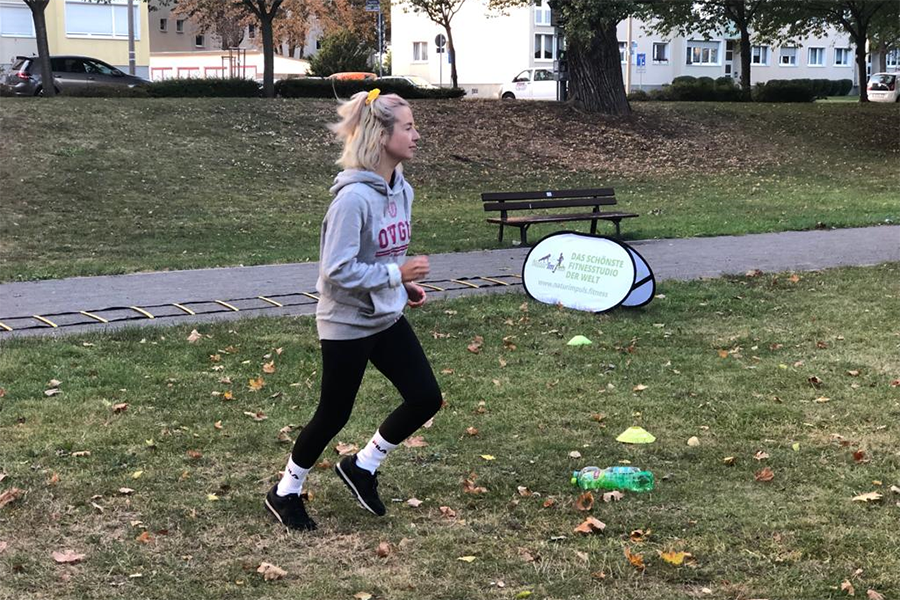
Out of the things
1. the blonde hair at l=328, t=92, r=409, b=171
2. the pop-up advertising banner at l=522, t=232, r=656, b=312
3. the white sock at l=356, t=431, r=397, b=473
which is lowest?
the white sock at l=356, t=431, r=397, b=473

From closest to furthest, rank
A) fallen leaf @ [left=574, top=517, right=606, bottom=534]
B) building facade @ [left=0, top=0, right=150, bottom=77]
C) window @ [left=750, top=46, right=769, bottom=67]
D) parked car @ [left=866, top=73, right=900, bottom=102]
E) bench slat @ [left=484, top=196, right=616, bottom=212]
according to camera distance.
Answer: fallen leaf @ [left=574, top=517, right=606, bottom=534]
bench slat @ [left=484, top=196, right=616, bottom=212]
parked car @ [left=866, top=73, right=900, bottom=102]
building facade @ [left=0, top=0, right=150, bottom=77]
window @ [left=750, top=46, right=769, bottom=67]

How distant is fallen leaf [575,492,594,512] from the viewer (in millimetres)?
4675

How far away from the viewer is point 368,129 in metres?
4.20

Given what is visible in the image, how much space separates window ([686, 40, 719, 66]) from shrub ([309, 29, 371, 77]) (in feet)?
74.5

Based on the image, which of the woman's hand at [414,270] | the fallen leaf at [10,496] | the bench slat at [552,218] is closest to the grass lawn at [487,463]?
the fallen leaf at [10,496]

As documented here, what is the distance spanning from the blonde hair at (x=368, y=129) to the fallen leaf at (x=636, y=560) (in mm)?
1783

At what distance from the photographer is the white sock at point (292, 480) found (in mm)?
4523

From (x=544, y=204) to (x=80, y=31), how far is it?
49429 millimetres

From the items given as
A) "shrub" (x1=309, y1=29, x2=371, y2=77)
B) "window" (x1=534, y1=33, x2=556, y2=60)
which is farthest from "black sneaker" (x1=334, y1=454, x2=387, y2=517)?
"window" (x1=534, y1=33, x2=556, y2=60)

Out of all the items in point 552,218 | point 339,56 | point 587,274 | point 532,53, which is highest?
point 532,53

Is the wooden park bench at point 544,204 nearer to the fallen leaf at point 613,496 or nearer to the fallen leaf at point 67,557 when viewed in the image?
the fallen leaf at point 613,496

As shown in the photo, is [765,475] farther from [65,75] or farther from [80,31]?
[80,31]

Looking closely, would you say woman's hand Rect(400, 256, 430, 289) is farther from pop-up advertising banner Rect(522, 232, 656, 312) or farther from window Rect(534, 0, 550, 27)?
window Rect(534, 0, 550, 27)

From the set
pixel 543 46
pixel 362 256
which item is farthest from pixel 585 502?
pixel 543 46
